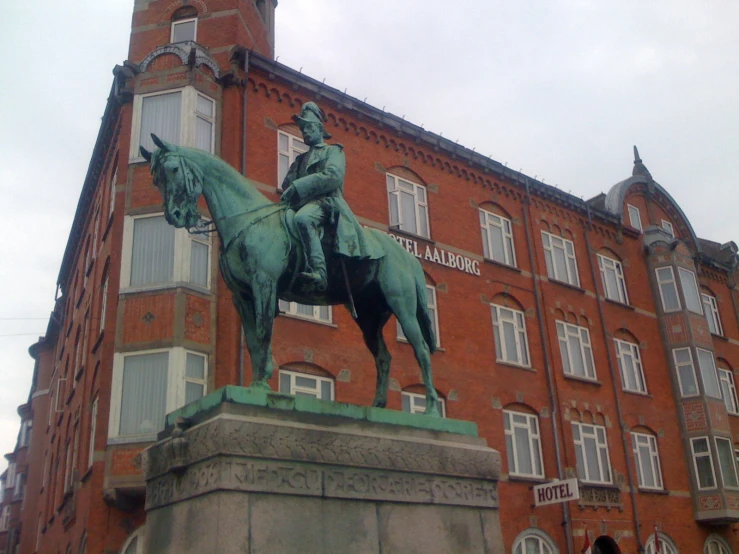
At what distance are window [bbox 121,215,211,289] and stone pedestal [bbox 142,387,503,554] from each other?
512 inches

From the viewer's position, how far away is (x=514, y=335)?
27.7 meters

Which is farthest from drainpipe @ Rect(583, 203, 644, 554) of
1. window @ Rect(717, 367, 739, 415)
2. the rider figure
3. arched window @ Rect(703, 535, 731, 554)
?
the rider figure

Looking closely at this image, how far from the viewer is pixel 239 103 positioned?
23.0 meters

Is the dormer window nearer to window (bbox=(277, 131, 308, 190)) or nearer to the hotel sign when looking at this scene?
window (bbox=(277, 131, 308, 190))

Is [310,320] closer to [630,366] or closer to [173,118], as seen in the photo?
[173,118]

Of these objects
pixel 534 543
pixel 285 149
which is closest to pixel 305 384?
pixel 285 149

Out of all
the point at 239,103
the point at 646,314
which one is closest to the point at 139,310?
the point at 239,103

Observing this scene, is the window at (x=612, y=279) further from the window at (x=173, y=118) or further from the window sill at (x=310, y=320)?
the window at (x=173, y=118)

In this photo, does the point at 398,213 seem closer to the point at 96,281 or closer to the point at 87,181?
the point at 96,281

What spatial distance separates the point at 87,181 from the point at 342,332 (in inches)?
515

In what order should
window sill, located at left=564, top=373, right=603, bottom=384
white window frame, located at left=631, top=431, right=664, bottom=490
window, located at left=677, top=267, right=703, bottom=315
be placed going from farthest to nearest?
window, located at left=677, top=267, right=703, bottom=315 → white window frame, located at left=631, top=431, right=664, bottom=490 → window sill, located at left=564, top=373, right=603, bottom=384

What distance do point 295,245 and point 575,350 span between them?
924 inches

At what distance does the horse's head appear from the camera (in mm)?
7516

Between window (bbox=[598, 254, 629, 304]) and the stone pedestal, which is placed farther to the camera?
window (bbox=[598, 254, 629, 304])
